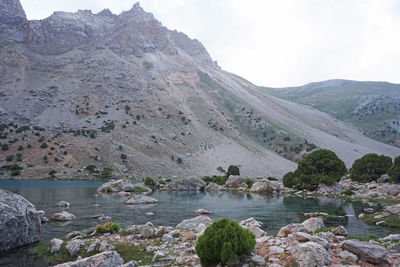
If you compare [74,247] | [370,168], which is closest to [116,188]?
[74,247]

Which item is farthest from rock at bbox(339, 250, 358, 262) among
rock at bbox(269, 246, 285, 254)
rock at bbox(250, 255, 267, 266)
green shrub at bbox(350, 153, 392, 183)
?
green shrub at bbox(350, 153, 392, 183)

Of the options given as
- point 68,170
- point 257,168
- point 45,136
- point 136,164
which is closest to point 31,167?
point 68,170

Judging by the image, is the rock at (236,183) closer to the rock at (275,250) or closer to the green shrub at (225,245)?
the rock at (275,250)

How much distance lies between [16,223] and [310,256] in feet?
60.7

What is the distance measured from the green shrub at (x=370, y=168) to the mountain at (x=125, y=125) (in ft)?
192

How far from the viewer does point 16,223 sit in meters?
18.9

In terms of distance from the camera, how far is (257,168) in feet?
408

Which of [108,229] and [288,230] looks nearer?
[288,230]

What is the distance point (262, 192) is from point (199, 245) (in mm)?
54659

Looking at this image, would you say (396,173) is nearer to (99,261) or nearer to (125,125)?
(99,261)

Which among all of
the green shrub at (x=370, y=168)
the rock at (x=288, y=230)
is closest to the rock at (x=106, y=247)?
the rock at (x=288, y=230)

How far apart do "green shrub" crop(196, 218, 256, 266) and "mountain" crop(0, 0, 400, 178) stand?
90746mm

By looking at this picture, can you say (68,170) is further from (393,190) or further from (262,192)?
(393,190)

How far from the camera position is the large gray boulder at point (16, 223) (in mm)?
18062
